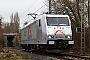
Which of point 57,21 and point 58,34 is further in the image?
point 57,21

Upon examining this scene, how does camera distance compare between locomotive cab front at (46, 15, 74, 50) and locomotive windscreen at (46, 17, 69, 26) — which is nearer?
locomotive cab front at (46, 15, 74, 50)

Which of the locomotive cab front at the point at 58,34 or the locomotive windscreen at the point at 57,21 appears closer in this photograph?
the locomotive cab front at the point at 58,34

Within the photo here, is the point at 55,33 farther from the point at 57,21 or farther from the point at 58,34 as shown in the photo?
the point at 57,21

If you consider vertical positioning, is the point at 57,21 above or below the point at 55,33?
above

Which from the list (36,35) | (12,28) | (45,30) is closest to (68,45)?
(45,30)

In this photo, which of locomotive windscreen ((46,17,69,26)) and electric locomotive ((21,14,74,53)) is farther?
locomotive windscreen ((46,17,69,26))

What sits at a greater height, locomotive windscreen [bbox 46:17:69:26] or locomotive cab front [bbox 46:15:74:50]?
locomotive windscreen [bbox 46:17:69:26]

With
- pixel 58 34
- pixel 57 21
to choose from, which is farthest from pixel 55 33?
pixel 57 21

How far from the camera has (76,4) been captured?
28.6m

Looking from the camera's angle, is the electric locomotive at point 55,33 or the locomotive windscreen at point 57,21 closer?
the electric locomotive at point 55,33

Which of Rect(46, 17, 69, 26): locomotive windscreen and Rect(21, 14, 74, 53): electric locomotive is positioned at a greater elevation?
Rect(46, 17, 69, 26): locomotive windscreen

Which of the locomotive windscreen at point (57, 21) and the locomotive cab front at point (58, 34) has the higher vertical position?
the locomotive windscreen at point (57, 21)

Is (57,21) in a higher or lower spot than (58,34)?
higher

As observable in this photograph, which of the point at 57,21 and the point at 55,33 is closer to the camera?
the point at 55,33
